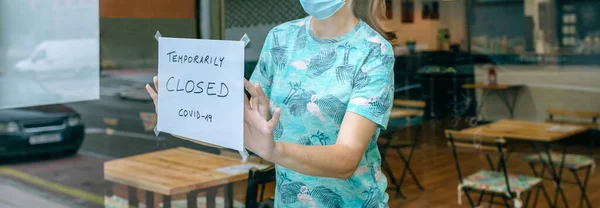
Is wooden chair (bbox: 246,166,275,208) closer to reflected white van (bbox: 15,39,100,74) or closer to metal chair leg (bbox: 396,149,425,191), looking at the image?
reflected white van (bbox: 15,39,100,74)

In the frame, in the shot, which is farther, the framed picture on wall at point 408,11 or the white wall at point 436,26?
the white wall at point 436,26

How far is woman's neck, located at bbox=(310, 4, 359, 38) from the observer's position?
1.59 metres

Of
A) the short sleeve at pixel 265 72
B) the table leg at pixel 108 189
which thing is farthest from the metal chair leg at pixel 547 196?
the short sleeve at pixel 265 72

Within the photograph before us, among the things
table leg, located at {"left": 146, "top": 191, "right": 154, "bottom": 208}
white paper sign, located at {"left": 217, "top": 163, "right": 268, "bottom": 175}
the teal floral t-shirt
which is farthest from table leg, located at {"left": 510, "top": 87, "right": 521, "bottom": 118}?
the teal floral t-shirt

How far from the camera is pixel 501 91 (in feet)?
15.0

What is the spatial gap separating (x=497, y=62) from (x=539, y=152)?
627mm

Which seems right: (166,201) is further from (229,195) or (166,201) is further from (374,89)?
(374,89)

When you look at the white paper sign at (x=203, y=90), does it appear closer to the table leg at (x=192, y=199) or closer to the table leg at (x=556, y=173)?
the table leg at (x=192, y=199)

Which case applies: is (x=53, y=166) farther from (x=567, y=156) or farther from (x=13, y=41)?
(x=567, y=156)

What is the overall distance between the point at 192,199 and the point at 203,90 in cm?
194

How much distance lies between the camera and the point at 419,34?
15.2 ft

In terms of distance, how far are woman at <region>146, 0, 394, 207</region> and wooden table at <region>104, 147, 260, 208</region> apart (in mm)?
1555

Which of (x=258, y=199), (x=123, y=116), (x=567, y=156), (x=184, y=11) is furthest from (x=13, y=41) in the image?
(x=567, y=156)

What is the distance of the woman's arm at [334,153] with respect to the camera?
1.37m
